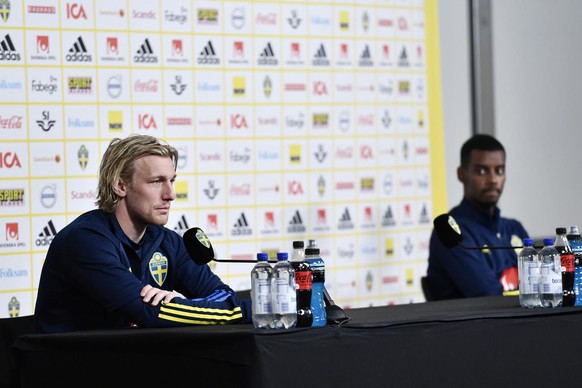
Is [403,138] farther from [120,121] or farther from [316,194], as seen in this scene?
[120,121]

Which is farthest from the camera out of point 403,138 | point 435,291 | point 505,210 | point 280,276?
point 505,210

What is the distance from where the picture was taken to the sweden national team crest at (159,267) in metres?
3.42

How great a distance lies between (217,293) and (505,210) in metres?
2.91

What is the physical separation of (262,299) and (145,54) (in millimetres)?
2226

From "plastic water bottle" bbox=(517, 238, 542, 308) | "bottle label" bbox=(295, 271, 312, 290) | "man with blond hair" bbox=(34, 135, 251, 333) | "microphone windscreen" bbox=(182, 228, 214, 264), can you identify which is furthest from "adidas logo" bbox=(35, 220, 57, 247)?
"plastic water bottle" bbox=(517, 238, 542, 308)

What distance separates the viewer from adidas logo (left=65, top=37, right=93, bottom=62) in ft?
14.9

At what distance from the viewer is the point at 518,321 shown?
3031 mm

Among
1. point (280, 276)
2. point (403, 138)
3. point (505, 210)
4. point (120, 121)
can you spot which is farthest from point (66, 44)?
point (505, 210)

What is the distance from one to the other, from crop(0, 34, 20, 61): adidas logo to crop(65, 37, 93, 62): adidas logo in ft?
0.76

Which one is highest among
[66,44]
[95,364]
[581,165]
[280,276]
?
[66,44]

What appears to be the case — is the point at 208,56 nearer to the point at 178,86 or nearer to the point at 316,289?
the point at 178,86

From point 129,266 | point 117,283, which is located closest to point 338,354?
point 117,283

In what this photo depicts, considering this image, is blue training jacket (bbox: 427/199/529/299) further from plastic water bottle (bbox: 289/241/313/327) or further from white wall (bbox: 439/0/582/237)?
plastic water bottle (bbox: 289/241/313/327)

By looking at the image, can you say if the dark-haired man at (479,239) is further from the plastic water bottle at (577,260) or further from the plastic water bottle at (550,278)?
the plastic water bottle at (550,278)
